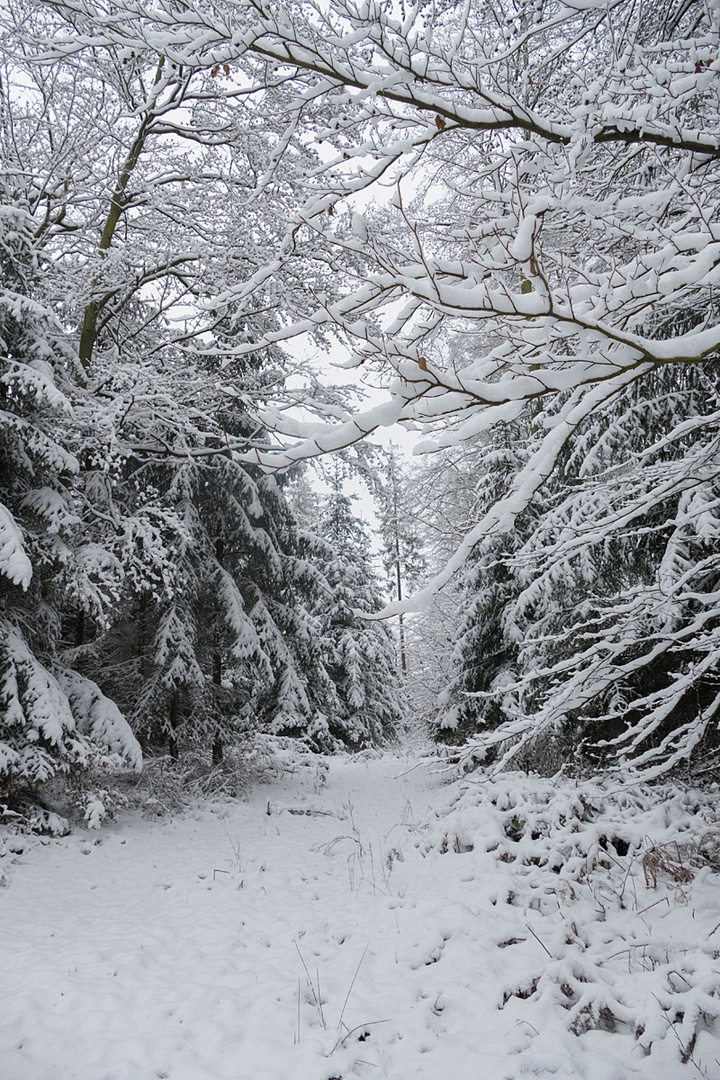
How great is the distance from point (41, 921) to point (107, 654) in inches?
205

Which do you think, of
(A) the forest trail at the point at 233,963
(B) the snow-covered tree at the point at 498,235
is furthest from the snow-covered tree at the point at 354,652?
(B) the snow-covered tree at the point at 498,235

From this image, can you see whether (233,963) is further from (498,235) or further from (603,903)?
(498,235)

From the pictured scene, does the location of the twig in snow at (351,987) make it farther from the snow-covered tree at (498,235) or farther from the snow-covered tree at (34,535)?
the snow-covered tree at (34,535)

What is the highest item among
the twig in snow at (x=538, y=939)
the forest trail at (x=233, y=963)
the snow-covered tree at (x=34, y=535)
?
the snow-covered tree at (x=34, y=535)

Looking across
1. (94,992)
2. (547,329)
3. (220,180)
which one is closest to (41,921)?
(94,992)

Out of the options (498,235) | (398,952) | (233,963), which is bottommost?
(233,963)

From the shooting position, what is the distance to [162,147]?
879cm

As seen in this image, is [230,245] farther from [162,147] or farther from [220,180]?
[162,147]

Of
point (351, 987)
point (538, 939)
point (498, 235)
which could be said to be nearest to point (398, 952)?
point (351, 987)

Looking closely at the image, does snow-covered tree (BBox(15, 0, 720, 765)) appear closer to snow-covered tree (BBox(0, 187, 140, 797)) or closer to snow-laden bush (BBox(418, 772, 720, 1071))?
snow-laden bush (BBox(418, 772, 720, 1071))

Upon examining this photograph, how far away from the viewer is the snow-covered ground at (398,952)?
2.79m

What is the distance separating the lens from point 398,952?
12.4 feet

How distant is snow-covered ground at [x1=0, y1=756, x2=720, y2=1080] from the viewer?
279 cm

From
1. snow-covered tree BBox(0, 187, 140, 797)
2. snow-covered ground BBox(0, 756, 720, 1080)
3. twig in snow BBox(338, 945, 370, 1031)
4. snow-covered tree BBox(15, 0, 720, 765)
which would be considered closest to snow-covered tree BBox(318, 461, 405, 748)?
snow-covered tree BBox(0, 187, 140, 797)
